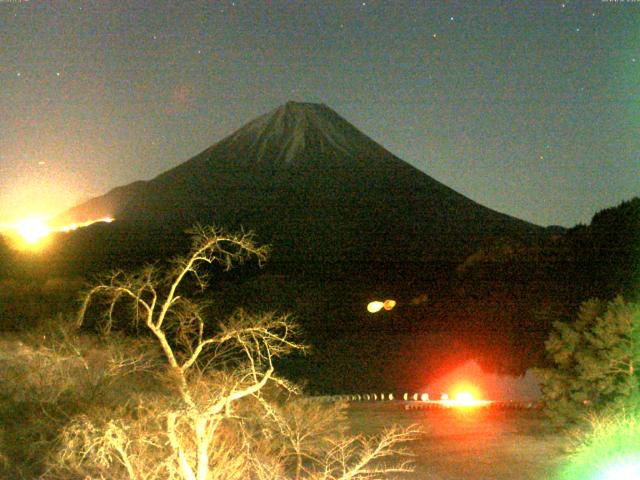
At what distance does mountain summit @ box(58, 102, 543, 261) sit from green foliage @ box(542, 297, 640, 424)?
43.9m

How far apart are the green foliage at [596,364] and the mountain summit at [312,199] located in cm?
4387

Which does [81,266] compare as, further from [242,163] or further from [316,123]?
[316,123]

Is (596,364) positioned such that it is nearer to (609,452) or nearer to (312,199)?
(609,452)

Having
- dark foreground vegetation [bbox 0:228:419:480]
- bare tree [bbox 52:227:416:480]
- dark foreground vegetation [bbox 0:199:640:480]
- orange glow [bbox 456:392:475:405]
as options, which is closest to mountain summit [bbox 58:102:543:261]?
dark foreground vegetation [bbox 0:199:640:480]

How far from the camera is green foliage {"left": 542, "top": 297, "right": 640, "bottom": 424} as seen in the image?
46.9ft

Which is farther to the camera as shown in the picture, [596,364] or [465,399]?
[465,399]

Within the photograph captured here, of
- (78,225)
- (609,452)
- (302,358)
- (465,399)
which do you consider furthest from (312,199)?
(609,452)

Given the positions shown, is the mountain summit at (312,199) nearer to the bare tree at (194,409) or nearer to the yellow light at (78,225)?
the yellow light at (78,225)

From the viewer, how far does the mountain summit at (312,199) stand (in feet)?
228

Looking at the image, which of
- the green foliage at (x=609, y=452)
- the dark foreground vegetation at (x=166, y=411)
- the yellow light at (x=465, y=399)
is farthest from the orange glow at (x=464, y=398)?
the green foliage at (x=609, y=452)

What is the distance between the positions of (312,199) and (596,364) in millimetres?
68828

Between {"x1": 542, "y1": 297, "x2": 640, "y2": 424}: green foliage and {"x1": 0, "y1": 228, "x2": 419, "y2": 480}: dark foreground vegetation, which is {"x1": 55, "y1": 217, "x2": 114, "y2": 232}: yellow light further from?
{"x1": 542, "y1": 297, "x2": 640, "y2": 424}: green foliage

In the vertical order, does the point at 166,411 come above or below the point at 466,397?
above

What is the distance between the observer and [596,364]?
14586mm
